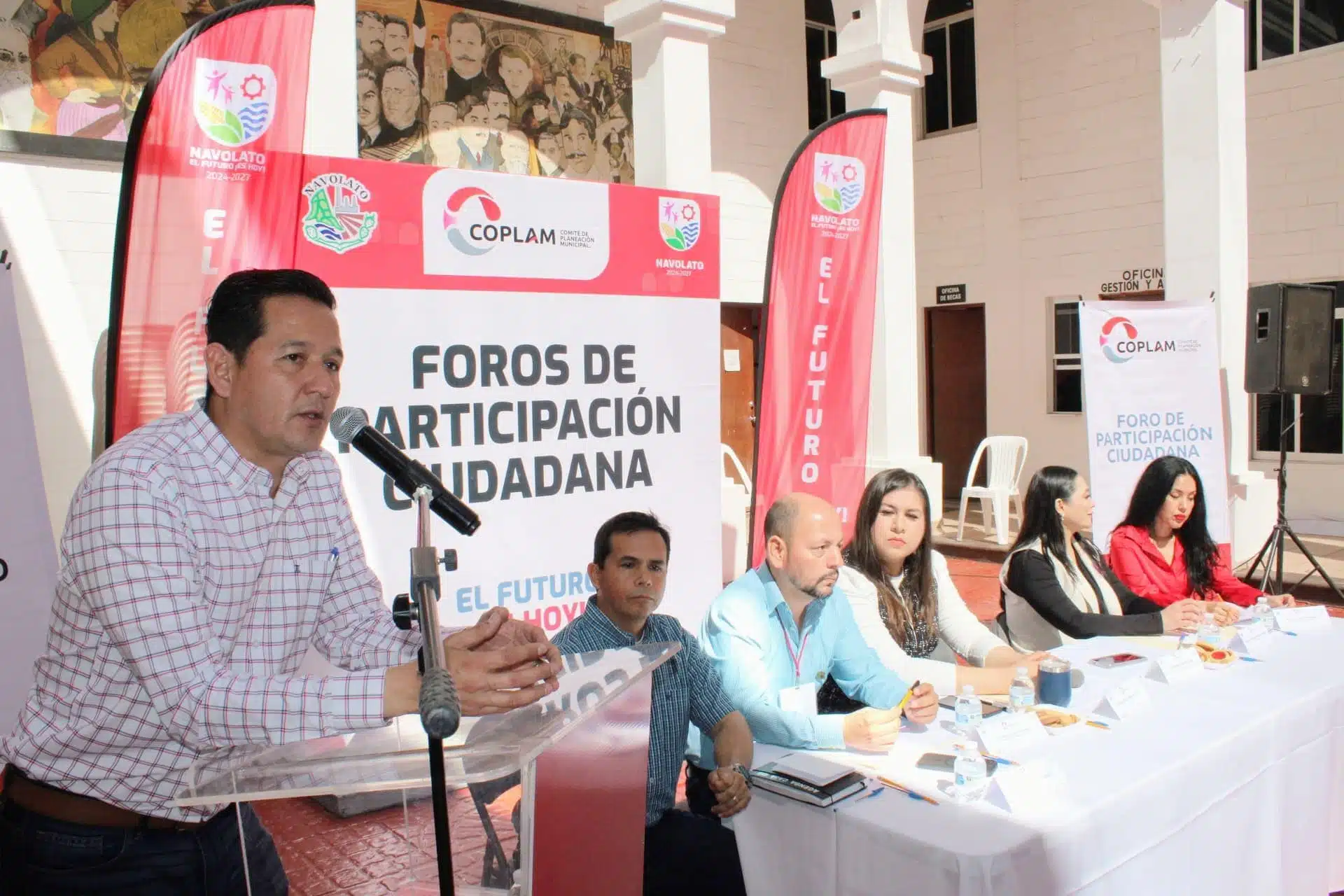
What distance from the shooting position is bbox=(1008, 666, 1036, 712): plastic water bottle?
2.50 meters

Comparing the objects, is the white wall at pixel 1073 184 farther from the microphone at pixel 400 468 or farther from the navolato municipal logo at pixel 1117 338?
the microphone at pixel 400 468

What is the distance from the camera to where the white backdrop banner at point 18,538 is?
8.82 feet

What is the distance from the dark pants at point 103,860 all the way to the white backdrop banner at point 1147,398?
421 cm

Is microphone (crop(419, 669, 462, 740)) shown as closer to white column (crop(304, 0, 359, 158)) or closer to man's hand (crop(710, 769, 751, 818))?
man's hand (crop(710, 769, 751, 818))

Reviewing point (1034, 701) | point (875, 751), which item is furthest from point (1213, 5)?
point (875, 751)

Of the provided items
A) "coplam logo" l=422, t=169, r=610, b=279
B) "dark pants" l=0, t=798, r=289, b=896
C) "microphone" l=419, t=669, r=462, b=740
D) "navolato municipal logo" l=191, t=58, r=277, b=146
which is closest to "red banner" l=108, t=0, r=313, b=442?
"navolato municipal logo" l=191, t=58, r=277, b=146

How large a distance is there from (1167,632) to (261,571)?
9.61 ft

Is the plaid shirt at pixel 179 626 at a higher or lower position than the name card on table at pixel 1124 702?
higher

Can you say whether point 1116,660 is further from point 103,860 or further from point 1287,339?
point 1287,339

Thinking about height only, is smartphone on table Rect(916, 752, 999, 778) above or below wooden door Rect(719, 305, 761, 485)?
below

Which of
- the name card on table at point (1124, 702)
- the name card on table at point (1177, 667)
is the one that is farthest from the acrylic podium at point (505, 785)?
the name card on table at point (1177, 667)

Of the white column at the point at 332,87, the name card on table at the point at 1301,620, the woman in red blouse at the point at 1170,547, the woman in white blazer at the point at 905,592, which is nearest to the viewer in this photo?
the woman in white blazer at the point at 905,592

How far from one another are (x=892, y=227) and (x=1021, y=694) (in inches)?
169

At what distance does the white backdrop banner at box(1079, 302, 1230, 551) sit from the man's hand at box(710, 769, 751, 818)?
10.5 feet
